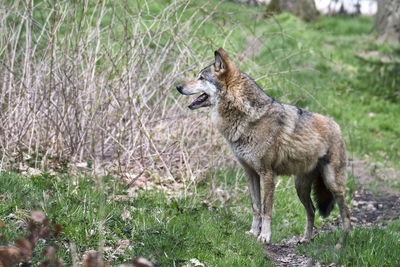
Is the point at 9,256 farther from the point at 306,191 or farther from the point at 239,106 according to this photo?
the point at 306,191

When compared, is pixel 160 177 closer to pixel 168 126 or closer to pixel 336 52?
pixel 168 126

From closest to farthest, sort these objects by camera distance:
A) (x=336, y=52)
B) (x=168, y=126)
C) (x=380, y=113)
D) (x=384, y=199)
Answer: (x=168, y=126)
(x=384, y=199)
(x=380, y=113)
(x=336, y=52)

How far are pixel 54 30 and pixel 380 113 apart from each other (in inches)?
402

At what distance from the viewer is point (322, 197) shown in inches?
268

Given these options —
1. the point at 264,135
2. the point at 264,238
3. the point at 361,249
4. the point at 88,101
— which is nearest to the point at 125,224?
the point at 264,238

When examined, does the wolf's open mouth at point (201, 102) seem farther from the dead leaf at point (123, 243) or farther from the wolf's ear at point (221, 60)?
the dead leaf at point (123, 243)

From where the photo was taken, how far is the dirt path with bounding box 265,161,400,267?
5.85 metres

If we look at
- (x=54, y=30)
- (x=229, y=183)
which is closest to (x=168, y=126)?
(x=229, y=183)

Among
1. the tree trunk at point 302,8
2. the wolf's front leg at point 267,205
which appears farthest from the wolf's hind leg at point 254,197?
the tree trunk at point 302,8

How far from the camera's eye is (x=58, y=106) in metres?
7.58

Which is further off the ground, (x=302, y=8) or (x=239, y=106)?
(x=302, y=8)

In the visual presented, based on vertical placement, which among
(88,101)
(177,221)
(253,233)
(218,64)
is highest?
(218,64)

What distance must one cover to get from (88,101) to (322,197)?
11.9 ft

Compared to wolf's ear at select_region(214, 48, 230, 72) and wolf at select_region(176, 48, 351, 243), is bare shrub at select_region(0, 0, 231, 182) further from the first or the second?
wolf's ear at select_region(214, 48, 230, 72)
